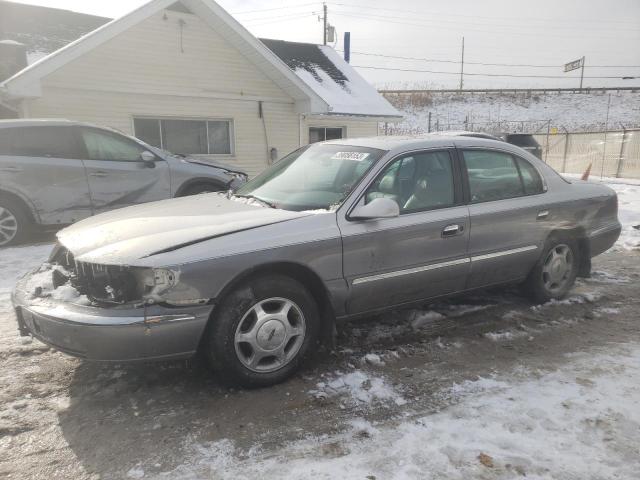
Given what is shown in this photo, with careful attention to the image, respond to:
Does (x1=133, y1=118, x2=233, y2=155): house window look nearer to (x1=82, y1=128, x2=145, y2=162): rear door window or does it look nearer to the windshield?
(x1=82, y1=128, x2=145, y2=162): rear door window

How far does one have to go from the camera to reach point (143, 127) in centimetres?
1106

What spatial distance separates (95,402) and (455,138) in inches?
133

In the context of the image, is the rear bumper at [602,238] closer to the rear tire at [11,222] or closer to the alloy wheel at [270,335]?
the alloy wheel at [270,335]

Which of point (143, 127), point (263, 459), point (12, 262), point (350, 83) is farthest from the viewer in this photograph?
point (350, 83)

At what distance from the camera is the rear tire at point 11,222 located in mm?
6684

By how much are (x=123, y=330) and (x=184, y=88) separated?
9.73 metres

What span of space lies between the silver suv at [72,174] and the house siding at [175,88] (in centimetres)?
321

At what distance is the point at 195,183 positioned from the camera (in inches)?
311

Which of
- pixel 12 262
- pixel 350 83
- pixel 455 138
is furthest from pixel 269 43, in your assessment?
pixel 455 138

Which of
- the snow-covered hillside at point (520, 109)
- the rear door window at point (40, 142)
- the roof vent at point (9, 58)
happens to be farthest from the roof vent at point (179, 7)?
the snow-covered hillside at point (520, 109)

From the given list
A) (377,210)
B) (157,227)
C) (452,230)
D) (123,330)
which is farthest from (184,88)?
(123,330)

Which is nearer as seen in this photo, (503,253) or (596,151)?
(503,253)

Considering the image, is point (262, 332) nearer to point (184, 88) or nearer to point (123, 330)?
point (123, 330)

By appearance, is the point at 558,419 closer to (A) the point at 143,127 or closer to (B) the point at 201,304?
(B) the point at 201,304
